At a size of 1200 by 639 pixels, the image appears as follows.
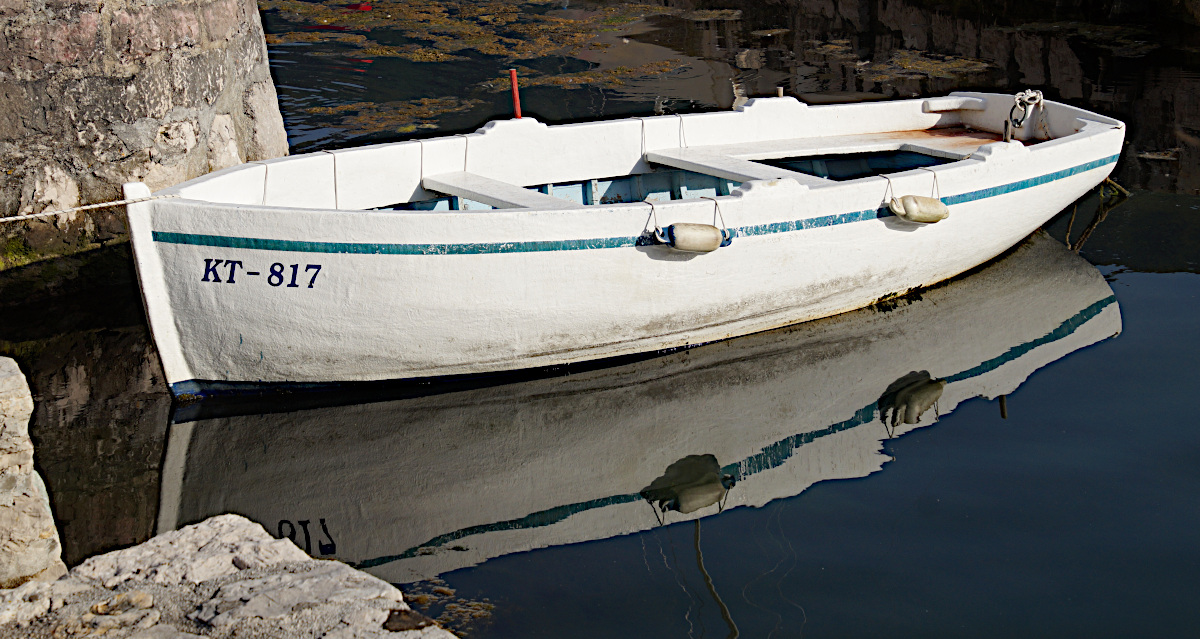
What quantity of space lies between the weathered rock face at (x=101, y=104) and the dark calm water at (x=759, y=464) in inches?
18.2

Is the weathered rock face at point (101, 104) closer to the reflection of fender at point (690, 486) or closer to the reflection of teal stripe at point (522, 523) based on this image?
the reflection of teal stripe at point (522, 523)

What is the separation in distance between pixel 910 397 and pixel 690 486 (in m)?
1.53

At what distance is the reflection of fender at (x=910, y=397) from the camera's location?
554 centimetres

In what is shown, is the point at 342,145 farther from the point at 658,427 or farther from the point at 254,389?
the point at 658,427

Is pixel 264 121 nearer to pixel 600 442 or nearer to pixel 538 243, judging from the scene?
pixel 538 243

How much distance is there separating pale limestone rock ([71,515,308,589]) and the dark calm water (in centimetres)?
57

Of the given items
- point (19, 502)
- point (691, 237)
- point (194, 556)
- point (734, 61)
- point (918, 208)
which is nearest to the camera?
point (19, 502)

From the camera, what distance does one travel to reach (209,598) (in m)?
3.39

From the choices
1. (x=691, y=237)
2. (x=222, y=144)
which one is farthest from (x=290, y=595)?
(x=222, y=144)

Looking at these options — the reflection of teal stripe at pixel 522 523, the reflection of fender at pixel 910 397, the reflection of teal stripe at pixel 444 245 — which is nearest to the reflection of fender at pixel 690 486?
the reflection of teal stripe at pixel 522 523

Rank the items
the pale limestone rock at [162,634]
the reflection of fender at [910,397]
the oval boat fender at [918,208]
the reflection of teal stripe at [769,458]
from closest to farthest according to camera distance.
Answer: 1. the pale limestone rock at [162,634]
2. the reflection of teal stripe at [769,458]
3. the reflection of fender at [910,397]
4. the oval boat fender at [918,208]

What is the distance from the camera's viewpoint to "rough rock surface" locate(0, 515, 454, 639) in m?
3.21

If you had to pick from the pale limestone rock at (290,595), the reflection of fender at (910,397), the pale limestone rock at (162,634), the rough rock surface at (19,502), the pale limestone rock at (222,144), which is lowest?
the reflection of fender at (910,397)

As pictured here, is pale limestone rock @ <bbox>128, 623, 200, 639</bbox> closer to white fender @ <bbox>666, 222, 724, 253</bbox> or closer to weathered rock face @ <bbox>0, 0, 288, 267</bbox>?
white fender @ <bbox>666, 222, 724, 253</bbox>
